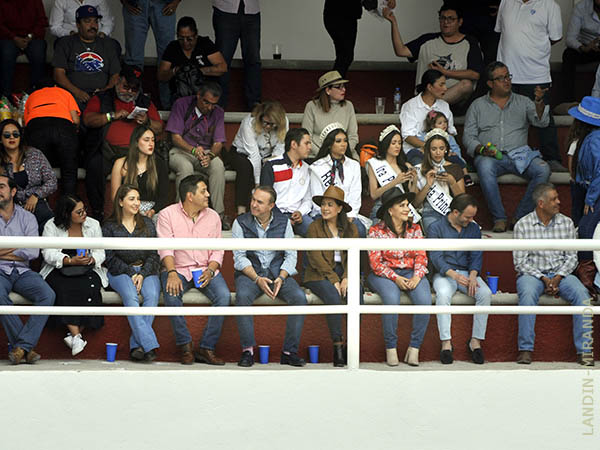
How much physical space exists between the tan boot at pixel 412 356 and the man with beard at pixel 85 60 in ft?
11.8

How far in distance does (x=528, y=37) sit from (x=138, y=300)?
405cm

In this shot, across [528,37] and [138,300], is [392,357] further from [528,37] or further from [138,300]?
[528,37]

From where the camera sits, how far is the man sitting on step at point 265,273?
4957mm

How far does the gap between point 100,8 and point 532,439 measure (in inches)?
220

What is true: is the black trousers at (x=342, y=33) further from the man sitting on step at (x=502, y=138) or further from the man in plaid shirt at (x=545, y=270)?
the man in plaid shirt at (x=545, y=270)

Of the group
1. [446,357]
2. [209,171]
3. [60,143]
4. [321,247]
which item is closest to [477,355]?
[446,357]

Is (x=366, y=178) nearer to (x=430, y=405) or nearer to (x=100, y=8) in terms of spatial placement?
(x=430, y=405)

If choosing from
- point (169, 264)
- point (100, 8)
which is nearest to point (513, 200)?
point (169, 264)

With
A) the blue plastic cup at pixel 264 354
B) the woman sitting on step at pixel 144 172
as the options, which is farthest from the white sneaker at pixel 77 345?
the woman sitting on step at pixel 144 172

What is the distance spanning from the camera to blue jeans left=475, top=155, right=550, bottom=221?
648cm

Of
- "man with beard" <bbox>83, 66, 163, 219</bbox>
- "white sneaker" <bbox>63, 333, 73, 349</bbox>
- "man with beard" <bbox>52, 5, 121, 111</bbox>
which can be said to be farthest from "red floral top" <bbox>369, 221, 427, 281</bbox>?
"man with beard" <bbox>52, 5, 121, 111</bbox>

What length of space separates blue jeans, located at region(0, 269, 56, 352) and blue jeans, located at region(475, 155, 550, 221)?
10.2 feet

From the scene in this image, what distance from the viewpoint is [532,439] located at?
14.0ft

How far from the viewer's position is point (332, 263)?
535 centimetres
